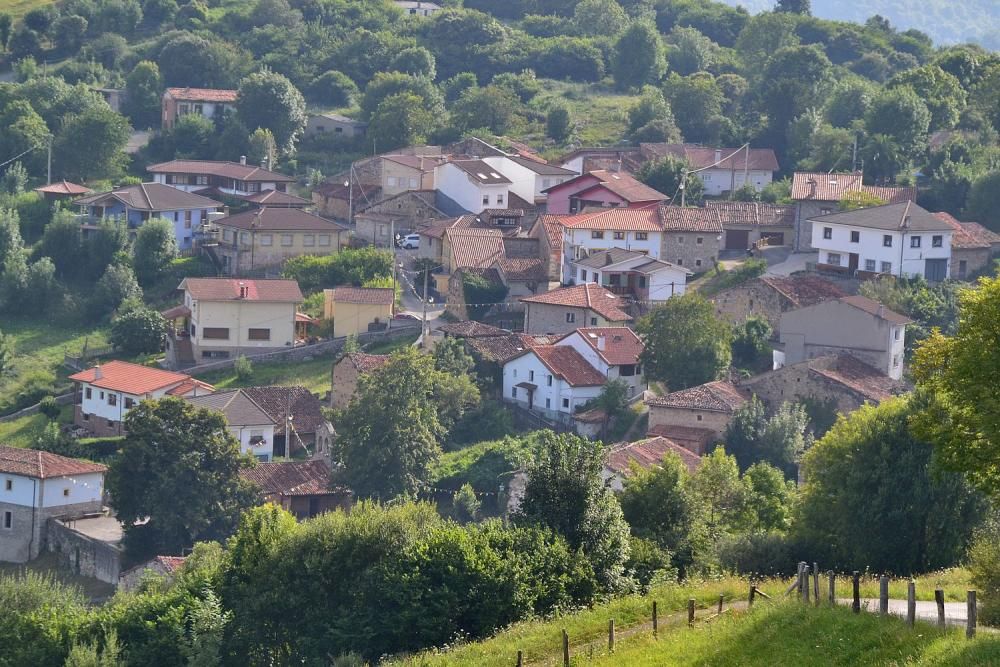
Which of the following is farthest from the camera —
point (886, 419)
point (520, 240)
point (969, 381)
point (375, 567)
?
point (520, 240)

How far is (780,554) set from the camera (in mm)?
29734

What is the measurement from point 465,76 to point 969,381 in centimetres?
7032

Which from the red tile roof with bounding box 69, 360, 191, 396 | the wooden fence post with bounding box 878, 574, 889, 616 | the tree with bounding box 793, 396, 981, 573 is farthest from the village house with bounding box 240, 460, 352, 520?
the wooden fence post with bounding box 878, 574, 889, 616

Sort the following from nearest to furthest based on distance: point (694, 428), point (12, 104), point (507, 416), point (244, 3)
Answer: point (694, 428)
point (507, 416)
point (12, 104)
point (244, 3)

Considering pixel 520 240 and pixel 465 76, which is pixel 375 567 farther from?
pixel 465 76

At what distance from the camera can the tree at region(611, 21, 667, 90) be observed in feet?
302

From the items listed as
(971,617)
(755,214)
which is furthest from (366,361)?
(971,617)

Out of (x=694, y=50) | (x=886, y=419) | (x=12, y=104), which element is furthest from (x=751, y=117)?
(x=886, y=419)

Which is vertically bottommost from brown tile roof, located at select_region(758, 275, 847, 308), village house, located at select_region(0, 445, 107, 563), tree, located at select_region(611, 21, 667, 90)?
village house, located at select_region(0, 445, 107, 563)

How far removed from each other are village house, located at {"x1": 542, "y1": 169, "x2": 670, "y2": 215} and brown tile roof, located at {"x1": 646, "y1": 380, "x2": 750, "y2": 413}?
650 inches

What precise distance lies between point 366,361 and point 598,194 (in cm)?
1684

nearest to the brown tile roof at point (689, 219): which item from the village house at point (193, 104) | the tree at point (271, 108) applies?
the tree at point (271, 108)

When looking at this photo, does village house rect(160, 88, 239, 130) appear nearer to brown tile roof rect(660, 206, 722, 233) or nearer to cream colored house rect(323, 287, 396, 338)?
cream colored house rect(323, 287, 396, 338)

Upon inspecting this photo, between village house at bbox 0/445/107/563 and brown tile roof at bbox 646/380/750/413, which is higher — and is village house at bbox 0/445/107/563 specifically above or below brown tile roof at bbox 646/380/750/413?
below
